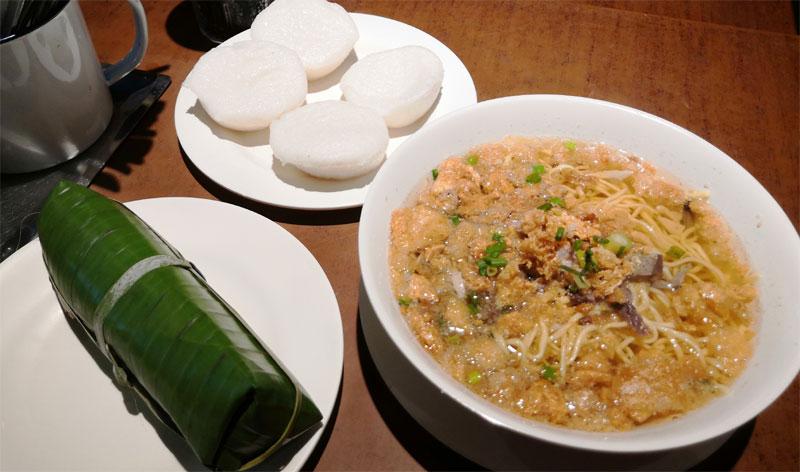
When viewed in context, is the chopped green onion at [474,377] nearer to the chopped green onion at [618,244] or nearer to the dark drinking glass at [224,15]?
the chopped green onion at [618,244]

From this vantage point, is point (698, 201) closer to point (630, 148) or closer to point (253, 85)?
point (630, 148)

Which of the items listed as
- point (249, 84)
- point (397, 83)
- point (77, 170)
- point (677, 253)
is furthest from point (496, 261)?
point (77, 170)

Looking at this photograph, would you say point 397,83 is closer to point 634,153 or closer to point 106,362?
point 634,153

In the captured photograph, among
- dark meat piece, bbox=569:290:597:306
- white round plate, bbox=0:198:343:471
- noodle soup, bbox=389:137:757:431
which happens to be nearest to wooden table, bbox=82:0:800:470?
white round plate, bbox=0:198:343:471

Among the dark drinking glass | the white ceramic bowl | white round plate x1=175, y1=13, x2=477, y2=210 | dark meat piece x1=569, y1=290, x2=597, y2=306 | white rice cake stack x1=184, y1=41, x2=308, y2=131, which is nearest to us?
the white ceramic bowl

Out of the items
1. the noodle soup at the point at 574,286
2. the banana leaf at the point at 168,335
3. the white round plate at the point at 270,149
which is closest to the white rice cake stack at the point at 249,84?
the white round plate at the point at 270,149

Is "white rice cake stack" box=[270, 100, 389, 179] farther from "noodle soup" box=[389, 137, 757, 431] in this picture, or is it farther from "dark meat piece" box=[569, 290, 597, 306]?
"dark meat piece" box=[569, 290, 597, 306]
